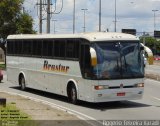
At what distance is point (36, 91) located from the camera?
26594 millimetres

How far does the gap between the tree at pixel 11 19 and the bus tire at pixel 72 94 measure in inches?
1452

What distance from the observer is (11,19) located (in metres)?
58.2

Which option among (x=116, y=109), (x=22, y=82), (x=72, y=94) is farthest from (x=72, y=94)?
(x=22, y=82)

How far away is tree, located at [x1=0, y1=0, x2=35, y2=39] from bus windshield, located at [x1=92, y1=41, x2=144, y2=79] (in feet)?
127

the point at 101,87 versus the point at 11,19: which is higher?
the point at 11,19

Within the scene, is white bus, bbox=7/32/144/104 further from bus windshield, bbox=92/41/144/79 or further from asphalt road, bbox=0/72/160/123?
asphalt road, bbox=0/72/160/123

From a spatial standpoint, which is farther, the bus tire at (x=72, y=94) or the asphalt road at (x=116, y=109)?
the bus tire at (x=72, y=94)

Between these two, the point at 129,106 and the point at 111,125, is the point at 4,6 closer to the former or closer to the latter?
the point at 129,106

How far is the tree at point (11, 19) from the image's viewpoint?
2264 inches

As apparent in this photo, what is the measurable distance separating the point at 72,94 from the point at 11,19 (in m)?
39.0

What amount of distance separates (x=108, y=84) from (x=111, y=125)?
4150 millimetres

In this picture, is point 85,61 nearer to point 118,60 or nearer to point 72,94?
point 118,60

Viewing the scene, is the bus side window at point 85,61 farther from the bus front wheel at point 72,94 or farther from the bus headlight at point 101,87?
the bus front wheel at point 72,94

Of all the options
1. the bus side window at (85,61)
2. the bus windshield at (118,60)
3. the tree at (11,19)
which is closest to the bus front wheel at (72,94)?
the bus side window at (85,61)
